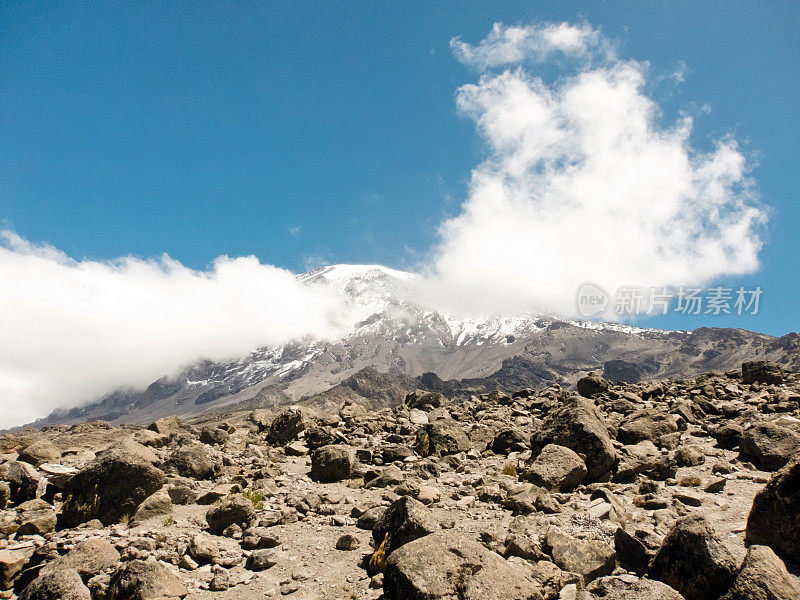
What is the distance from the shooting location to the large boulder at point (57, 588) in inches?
210

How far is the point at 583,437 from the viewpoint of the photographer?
1047 centimetres

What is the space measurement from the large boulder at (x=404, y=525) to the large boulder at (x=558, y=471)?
3806mm

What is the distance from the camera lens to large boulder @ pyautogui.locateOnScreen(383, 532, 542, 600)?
450cm

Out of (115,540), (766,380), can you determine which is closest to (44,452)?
(115,540)

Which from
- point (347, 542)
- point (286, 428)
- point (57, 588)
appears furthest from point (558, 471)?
point (286, 428)

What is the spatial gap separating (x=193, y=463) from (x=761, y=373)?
29.7 meters

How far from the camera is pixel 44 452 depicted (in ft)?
38.7

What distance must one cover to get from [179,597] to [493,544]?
4.58m

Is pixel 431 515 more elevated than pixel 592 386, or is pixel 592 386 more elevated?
pixel 592 386

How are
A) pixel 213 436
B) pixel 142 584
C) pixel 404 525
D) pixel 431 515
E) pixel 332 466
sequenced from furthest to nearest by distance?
pixel 213 436 < pixel 332 466 < pixel 431 515 < pixel 404 525 < pixel 142 584

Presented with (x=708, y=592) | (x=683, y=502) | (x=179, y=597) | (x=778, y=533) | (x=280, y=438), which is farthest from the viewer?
(x=280, y=438)

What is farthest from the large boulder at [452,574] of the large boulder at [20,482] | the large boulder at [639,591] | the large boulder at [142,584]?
the large boulder at [20,482]

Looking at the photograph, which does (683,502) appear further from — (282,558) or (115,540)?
(115,540)

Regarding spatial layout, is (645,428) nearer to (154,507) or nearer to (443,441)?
(443,441)
